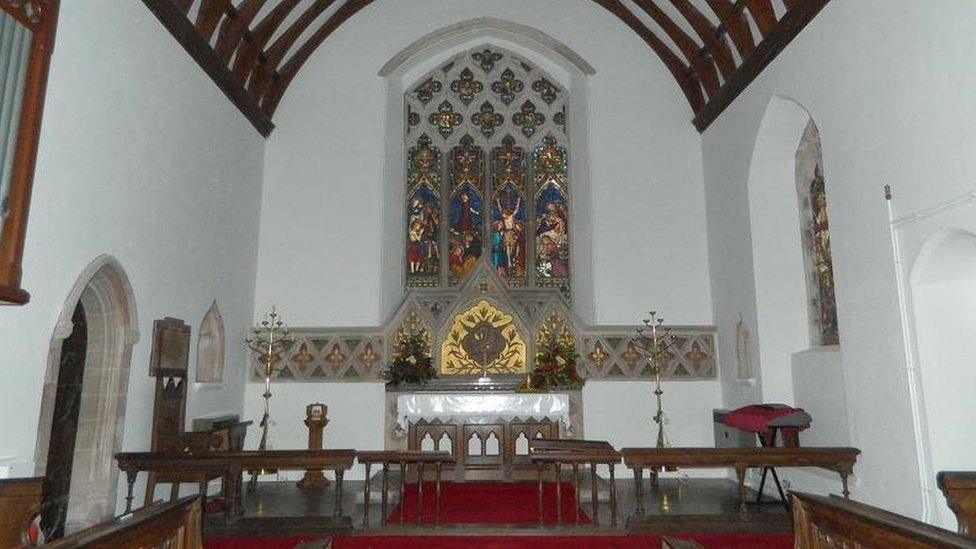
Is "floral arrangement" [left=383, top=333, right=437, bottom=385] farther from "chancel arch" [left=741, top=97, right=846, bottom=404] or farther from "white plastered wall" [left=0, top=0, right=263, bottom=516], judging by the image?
"chancel arch" [left=741, top=97, right=846, bottom=404]

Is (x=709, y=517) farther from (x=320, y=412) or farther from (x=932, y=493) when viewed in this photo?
(x=320, y=412)

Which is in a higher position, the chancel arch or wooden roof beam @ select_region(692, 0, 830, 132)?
wooden roof beam @ select_region(692, 0, 830, 132)

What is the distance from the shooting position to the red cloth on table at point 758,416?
22.0ft

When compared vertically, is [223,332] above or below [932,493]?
above

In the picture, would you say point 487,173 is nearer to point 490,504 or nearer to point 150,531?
point 490,504

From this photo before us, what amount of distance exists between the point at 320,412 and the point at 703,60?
270 inches

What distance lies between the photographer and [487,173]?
10797mm

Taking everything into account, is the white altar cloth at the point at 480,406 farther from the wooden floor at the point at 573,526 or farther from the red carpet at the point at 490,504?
the wooden floor at the point at 573,526

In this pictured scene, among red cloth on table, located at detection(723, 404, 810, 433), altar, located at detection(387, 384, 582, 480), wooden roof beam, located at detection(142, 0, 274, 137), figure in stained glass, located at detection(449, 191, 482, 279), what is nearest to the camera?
red cloth on table, located at detection(723, 404, 810, 433)

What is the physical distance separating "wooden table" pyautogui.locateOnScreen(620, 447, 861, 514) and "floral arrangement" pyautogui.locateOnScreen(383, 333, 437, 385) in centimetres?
363

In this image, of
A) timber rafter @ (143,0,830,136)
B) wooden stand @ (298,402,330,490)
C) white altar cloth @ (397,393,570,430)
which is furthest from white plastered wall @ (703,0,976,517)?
wooden stand @ (298,402,330,490)

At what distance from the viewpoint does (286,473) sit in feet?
29.1

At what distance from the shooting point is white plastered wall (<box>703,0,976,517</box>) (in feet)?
16.4

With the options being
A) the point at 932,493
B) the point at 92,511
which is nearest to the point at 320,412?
the point at 92,511
